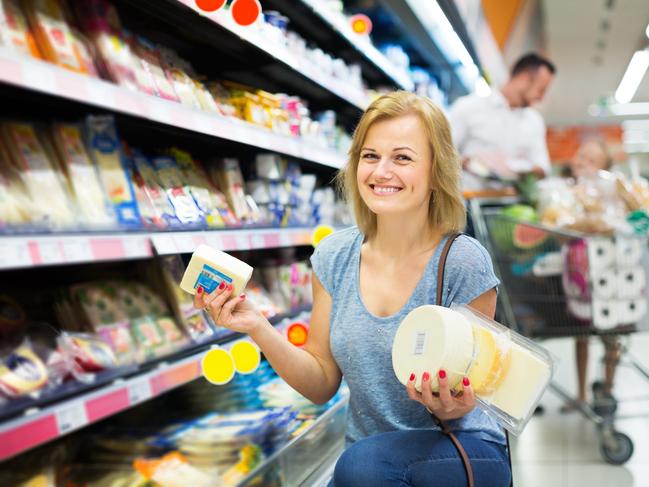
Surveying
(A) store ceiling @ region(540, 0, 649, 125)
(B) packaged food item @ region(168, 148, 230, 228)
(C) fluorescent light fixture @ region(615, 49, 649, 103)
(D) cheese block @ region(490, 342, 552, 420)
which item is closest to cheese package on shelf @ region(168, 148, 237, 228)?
(B) packaged food item @ region(168, 148, 230, 228)

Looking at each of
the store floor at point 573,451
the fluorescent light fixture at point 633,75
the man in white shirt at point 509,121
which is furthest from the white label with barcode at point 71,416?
the fluorescent light fixture at point 633,75

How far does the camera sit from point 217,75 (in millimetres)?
2436

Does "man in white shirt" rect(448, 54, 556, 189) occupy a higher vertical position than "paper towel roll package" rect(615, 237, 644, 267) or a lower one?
higher

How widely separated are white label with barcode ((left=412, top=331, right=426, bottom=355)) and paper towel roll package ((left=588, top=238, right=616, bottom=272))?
6.37ft

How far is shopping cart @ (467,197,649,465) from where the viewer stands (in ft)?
9.34

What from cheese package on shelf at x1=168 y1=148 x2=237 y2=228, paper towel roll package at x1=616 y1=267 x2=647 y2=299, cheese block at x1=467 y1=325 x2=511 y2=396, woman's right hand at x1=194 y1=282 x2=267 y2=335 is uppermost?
cheese package on shelf at x1=168 y1=148 x2=237 y2=228

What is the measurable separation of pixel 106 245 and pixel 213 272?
1.04 ft

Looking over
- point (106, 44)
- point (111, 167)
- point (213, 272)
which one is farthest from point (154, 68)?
point (213, 272)

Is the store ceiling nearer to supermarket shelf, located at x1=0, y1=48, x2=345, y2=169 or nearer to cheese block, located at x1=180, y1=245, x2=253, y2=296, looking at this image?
supermarket shelf, located at x1=0, y1=48, x2=345, y2=169

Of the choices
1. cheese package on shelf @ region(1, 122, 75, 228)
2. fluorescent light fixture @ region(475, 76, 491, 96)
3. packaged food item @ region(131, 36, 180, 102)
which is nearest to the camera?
cheese package on shelf @ region(1, 122, 75, 228)

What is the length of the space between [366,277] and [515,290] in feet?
6.04

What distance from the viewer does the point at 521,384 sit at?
47.4 inches

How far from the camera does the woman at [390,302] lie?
1.29 m

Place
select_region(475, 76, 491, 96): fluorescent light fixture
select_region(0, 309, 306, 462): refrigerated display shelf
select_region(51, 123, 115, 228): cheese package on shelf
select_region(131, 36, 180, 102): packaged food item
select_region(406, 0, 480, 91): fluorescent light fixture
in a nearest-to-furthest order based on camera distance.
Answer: select_region(0, 309, 306, 462): refrigerated display shelf → select_region(51, 123, 115, 228): cheese package on shelf → select_region(131, 36, 180, 102): packaged food item → select_region(406, 0, 480, 91): fluorescent light fixture → select_region(475, 76, 491, 96): fluorescent light fixture
